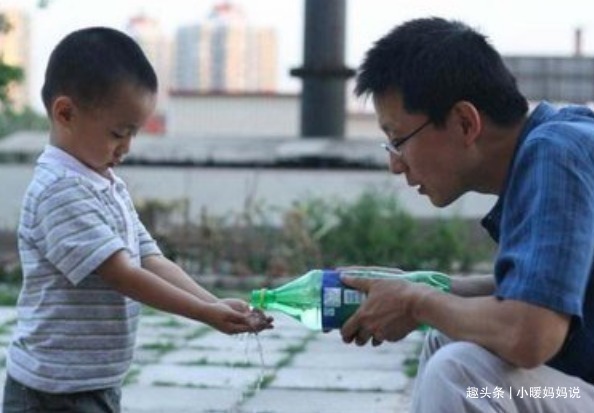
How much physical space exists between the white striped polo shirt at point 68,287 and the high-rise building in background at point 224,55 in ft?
76.4

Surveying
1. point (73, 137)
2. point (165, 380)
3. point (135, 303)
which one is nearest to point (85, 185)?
point (73, 137)

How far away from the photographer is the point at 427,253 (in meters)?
9.49

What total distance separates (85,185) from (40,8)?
20.2 ft

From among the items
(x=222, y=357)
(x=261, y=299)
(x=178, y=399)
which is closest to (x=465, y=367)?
(x=261, y=299)

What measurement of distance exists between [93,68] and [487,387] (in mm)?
1204

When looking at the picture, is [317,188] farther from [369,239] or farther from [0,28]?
[0,28]

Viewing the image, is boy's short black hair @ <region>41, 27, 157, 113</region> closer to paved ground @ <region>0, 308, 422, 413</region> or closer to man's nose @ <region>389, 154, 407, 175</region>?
man's nose @ <region>389, 154, 407, 175</region>

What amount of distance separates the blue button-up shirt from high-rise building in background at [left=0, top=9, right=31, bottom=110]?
8.19 m

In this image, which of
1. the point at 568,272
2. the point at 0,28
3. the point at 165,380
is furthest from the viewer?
the point at 0,28

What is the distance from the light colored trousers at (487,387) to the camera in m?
2.72

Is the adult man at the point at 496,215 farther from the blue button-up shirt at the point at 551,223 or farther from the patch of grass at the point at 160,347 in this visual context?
the patch of grass at the point at 160,347

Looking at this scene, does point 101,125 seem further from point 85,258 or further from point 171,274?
point 171,274

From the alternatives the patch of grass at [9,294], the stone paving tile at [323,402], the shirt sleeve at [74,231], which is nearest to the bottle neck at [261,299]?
the shirt sleeve at [74,231]

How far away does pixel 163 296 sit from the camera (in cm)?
303
